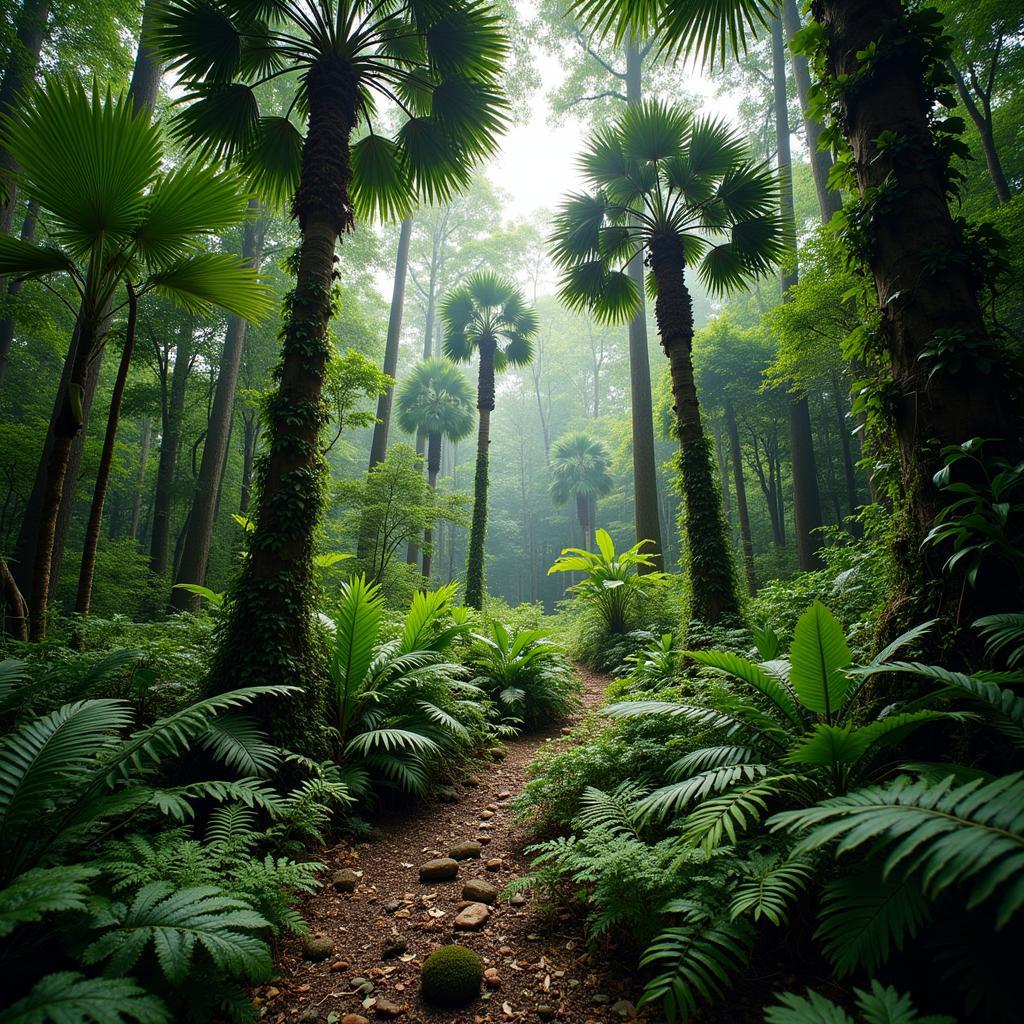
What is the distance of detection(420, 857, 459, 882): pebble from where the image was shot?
2.42 metres

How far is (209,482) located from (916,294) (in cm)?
1093

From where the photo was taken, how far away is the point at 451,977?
1668 mm

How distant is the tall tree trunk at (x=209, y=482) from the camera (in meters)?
9.09

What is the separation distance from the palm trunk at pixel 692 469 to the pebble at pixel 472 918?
370cm

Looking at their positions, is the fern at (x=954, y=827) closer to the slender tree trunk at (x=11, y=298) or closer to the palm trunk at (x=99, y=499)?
the palm trunk at (x=99, y=499)

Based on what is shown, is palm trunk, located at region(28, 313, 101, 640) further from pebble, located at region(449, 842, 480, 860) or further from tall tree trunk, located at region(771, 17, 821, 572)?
tall tree trunk, located at region(771, 17, 821, 572)

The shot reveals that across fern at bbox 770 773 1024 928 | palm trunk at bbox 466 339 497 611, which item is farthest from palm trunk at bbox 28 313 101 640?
palm trunk at bbox 466 339 497 611

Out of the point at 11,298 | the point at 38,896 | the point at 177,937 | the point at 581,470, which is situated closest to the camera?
the point at 38,896

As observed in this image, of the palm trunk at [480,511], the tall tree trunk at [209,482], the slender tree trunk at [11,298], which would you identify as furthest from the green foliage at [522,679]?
the slender tree trunk at [11,298]

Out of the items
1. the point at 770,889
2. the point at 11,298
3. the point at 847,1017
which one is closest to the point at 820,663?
the point at 770,889

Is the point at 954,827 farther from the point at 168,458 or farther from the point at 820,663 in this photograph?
the point at 168,458

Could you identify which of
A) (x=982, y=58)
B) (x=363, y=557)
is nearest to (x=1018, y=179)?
(x=982, y=58)

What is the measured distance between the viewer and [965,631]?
1882 millimetres

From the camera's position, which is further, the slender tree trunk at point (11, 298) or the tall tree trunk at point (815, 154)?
the tall tree trunk at point (815, 154)
